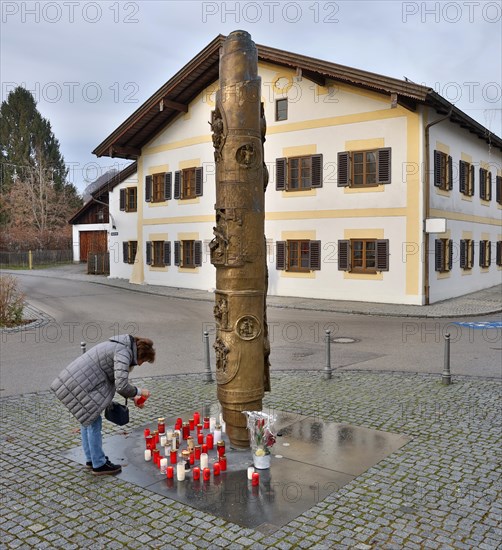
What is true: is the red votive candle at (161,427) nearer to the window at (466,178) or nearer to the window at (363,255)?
the window at (363,255)

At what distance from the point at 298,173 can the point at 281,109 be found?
116 inches

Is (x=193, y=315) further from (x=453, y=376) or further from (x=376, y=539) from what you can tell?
(x=376, y=539)

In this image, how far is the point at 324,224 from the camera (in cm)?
2436

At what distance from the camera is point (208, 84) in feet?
92.1

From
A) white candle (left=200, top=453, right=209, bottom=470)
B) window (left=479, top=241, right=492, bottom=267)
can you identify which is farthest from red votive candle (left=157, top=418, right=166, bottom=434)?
window (left=479, top=241, right=492, bottom=267)

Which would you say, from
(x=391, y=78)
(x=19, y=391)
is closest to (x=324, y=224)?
(x=391, y=78)

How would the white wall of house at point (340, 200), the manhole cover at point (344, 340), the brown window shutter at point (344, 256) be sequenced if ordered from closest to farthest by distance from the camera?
the manhole cover at point (344, 340) < the white wall of house at point (340, 200) < the brown window shutter at point (344, 256)

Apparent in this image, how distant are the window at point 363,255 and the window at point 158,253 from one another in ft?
35.0

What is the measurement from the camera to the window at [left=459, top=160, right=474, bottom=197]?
2555 cm

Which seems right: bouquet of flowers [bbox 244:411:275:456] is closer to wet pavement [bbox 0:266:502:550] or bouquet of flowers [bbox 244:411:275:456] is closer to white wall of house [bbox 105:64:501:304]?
wet pavement [bbox 0:266:502:550]

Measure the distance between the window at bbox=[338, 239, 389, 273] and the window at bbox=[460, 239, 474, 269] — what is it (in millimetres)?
5165

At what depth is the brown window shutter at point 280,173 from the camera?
25516 millimetres

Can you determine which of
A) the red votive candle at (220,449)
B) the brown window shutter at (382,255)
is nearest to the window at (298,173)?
the brown window shutter at (382,255)

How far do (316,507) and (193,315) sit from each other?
15.5 meters
